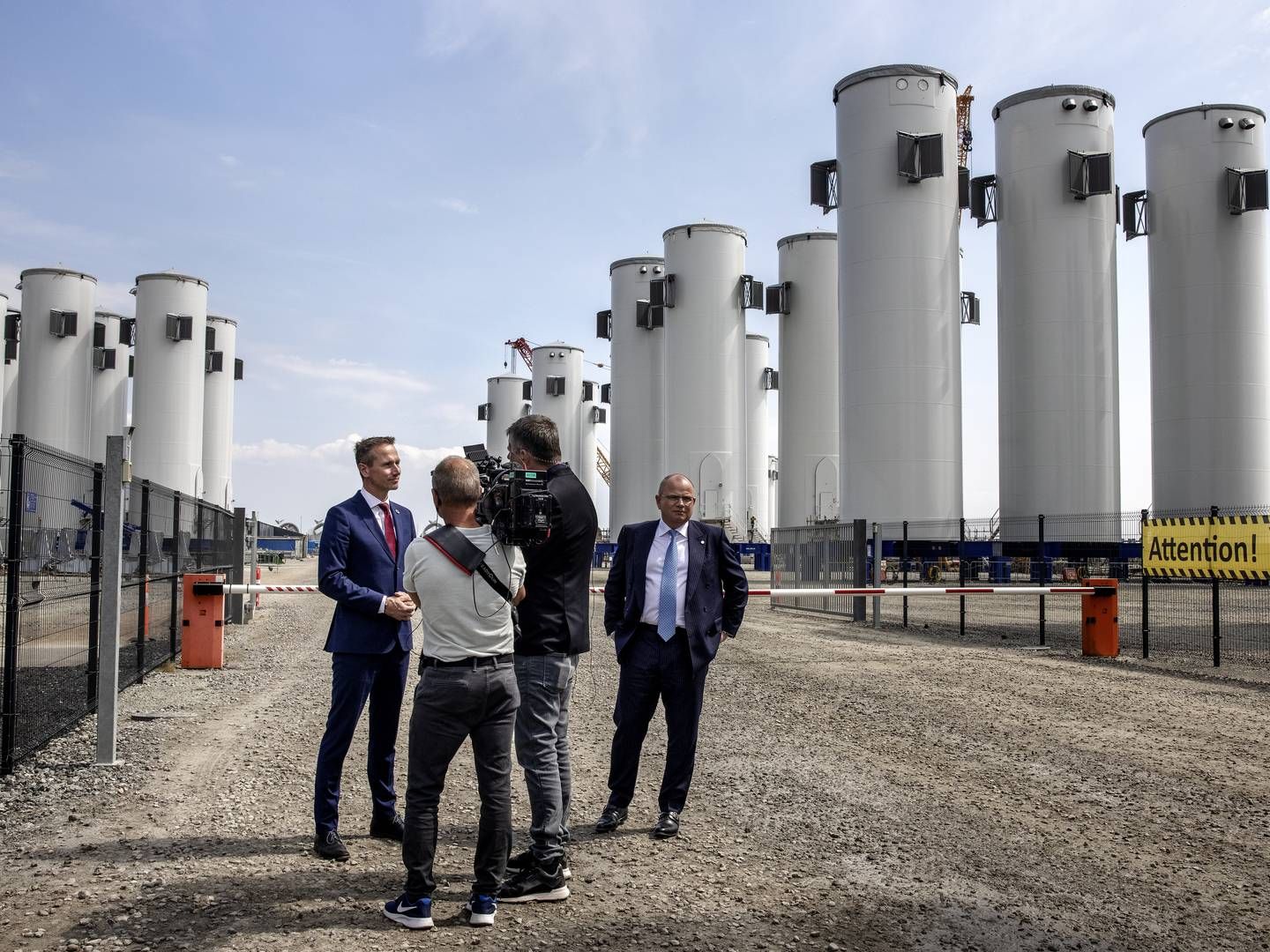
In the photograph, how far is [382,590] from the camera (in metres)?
5.66

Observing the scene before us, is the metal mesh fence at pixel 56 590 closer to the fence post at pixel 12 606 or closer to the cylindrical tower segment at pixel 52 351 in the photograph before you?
the fence post at pixel 12 606

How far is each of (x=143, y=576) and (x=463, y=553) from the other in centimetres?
A: 810

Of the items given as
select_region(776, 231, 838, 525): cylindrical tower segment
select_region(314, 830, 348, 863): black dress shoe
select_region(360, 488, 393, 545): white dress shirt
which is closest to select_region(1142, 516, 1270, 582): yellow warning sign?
select_region(360, 488, 393, 545): white dress shirt

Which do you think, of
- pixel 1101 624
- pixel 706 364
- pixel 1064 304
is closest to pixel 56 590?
pixel 1101 624

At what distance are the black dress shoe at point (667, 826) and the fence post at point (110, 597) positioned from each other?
154 inches

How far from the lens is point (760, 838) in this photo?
5875 mm

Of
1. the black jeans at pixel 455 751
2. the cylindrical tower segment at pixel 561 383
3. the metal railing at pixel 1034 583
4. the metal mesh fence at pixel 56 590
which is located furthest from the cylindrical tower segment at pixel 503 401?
the black jeans at pixel 455 751

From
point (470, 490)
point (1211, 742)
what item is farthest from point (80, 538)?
point (1211, 742)

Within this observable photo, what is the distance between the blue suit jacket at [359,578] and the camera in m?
5.39

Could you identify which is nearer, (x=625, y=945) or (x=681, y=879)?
(x=625, y=945)

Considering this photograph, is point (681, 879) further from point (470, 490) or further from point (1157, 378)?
point (1157, 378)

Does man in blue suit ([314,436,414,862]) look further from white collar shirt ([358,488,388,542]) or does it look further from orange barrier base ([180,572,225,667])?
orange barrier base ([180,572,225,667])

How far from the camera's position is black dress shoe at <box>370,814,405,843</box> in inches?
225

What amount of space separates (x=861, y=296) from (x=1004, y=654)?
17.1 m
